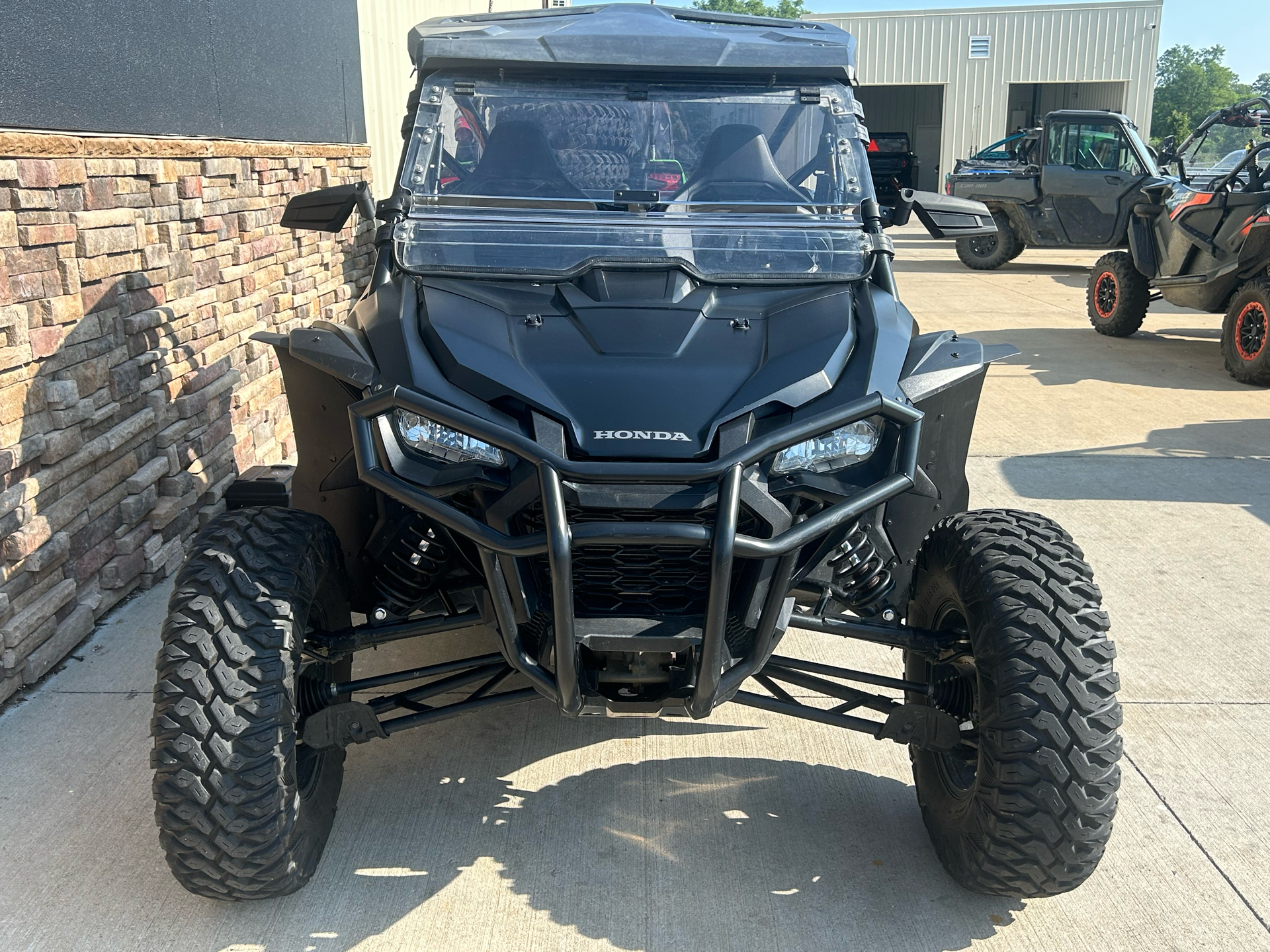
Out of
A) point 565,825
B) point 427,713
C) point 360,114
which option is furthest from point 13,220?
point 360,114

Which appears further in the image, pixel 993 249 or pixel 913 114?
pixel 913 114

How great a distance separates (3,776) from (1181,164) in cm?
1102

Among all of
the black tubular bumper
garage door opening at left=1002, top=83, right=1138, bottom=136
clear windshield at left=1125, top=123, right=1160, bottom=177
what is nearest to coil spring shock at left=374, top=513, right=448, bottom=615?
the black tubular bumper

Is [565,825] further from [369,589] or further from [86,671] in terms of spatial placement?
[86,671]

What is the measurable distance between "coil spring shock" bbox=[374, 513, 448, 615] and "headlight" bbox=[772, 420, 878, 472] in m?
0.91

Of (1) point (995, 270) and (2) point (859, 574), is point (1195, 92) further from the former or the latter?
(2) point (859, 574)

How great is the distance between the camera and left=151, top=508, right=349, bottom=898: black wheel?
2.52 metres

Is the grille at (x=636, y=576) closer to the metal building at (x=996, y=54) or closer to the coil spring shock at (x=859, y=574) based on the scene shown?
the coil spring shock at (x=859, y=574)

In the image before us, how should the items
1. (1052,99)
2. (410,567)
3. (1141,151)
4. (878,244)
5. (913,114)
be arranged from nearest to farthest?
(410,567), (878,244), (1141,151), (1052,99), (913,114)

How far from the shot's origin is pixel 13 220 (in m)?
3.66

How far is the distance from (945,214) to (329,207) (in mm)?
1992

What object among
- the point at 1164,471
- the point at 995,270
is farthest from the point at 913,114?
the point at 1164,471

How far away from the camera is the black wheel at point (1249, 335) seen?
28.0 ft

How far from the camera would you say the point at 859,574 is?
9.93 feet
